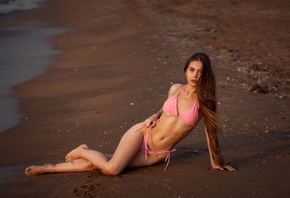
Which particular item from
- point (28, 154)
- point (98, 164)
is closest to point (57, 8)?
point (28, 154)

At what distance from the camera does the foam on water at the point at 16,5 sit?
19837 millimetres

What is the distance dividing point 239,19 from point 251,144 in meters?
9.61

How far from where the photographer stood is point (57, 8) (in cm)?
1906

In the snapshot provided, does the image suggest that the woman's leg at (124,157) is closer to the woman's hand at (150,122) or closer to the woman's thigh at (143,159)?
the woman's thigh at (143,159)

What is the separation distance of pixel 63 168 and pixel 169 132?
131 centimetres

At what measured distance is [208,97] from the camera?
429cm

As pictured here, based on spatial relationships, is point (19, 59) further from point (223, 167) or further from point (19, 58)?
point (223, 167)

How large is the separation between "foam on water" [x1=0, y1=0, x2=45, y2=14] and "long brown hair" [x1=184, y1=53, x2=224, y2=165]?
16.9m

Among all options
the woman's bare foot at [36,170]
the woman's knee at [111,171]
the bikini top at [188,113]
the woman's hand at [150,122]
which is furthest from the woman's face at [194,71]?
the woman's bare foot at [36,170]

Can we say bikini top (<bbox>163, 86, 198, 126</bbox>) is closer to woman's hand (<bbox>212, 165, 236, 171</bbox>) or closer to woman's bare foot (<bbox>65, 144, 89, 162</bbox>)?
woman's hand (<bbox>212, 165, 236, 171</bbox>)

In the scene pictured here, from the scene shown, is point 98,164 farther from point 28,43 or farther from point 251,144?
point 28,43

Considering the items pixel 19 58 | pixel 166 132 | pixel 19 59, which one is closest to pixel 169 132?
pixel 166 132

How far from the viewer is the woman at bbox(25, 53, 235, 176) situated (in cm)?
428

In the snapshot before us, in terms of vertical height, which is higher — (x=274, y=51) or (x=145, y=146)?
(x=145, y=146)
